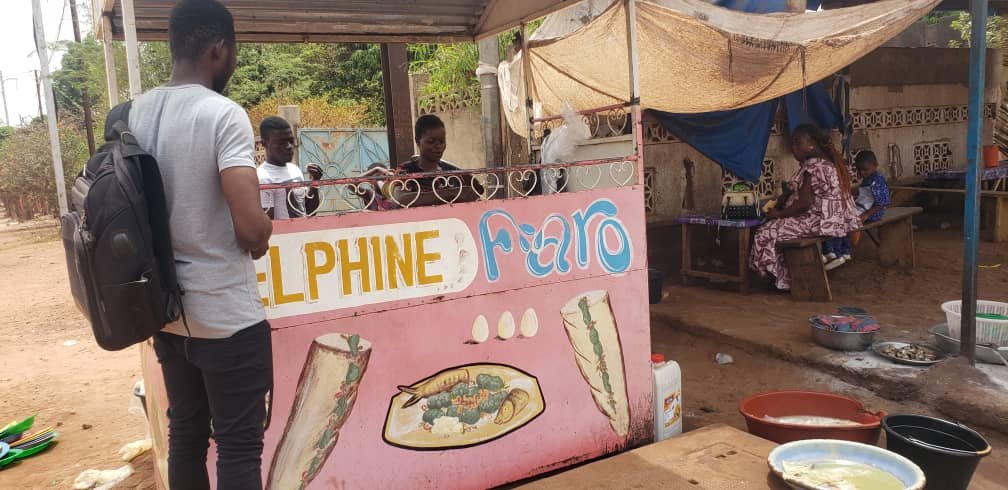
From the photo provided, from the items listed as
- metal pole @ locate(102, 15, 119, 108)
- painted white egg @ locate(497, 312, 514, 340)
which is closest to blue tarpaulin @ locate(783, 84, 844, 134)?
painted white egg @ locate(497, 312, 514, 340)

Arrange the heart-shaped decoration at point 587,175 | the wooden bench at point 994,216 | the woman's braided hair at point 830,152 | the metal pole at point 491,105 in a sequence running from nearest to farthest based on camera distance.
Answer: the heart-shaped decoration at point 587,175 < the metal pole at point 491,105 < the woman's braided hair at point 830,152 < the wooden bench at point 994,216

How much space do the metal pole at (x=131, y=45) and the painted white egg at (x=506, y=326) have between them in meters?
1.76

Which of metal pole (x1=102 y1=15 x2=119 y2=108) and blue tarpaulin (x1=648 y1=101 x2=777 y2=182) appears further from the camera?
blue tarpaulin (x1=648 y1=101 x2=777 y2=182)

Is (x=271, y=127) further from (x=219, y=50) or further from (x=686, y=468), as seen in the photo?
(x=686, y=468)

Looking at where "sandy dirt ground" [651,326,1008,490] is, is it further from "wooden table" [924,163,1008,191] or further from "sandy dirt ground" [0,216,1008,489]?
"wooden table" [924,163,1008,191]

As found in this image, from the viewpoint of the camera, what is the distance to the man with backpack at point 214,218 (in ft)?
5.86

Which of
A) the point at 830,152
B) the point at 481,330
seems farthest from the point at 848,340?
the point at 481,330

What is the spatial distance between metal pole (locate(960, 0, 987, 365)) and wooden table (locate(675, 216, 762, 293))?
242 cm

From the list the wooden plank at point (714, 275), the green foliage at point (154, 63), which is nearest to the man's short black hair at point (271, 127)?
the wooden plank at point (714, 275)

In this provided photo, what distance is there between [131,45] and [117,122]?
1048 mm

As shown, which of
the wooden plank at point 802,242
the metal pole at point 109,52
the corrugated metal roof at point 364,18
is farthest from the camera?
the wooden plank at point 802,242

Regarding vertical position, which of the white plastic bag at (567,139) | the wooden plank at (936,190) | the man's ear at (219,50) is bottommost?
the wooden plank at (936,190)

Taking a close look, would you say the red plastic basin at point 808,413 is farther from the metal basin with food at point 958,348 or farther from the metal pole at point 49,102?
the metal pole at point 49,102

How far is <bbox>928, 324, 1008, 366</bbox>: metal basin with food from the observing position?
4020mm
